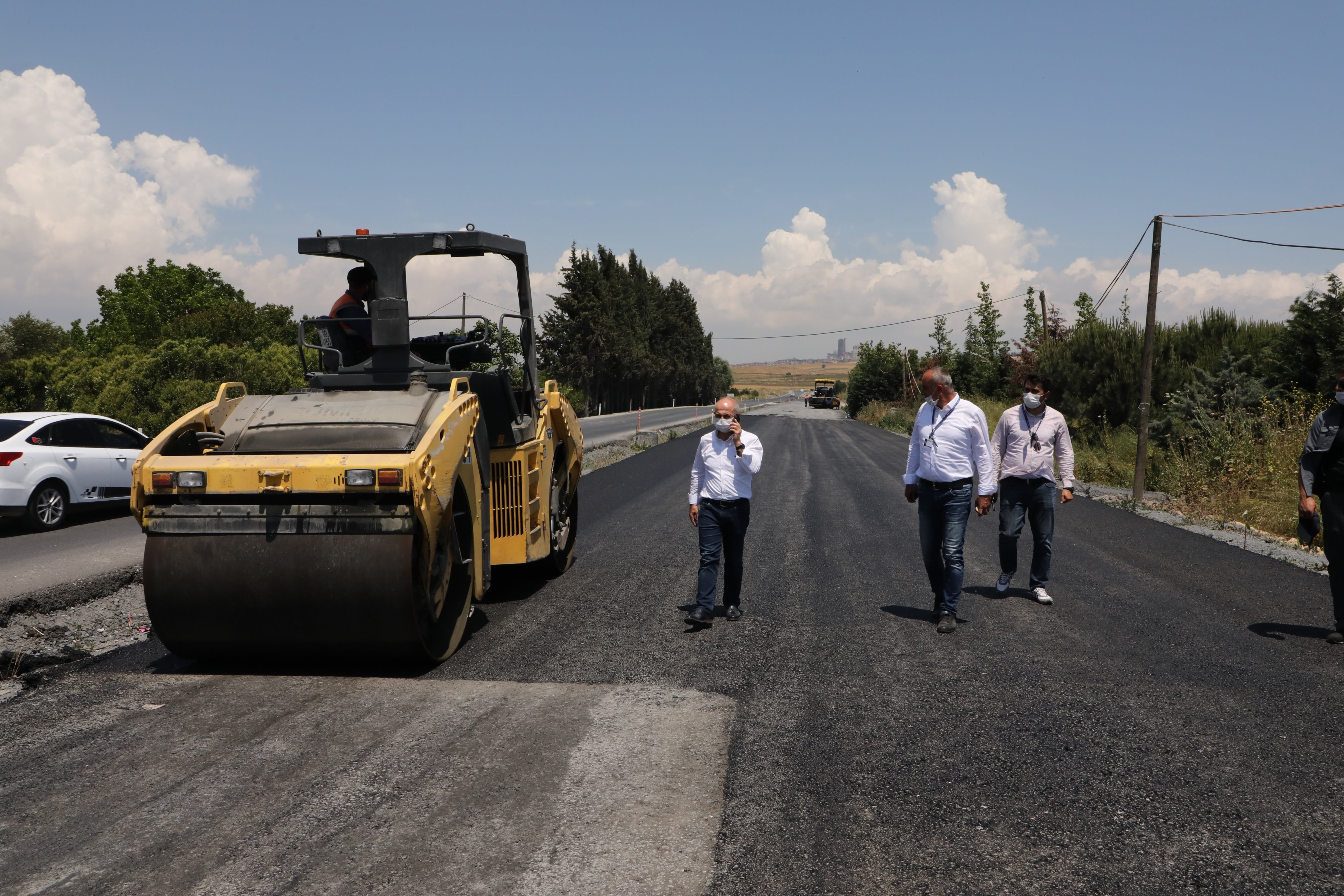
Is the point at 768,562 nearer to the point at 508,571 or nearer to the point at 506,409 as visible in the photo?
the point at 508,571

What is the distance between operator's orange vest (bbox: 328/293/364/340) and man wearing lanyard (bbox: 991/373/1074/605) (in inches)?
198

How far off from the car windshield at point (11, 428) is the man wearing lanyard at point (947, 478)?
10.9 metres

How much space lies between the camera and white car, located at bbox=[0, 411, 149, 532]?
37.2ft

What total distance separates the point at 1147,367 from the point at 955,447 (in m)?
11.0

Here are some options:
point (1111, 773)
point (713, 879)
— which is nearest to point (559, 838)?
point (713, 879)

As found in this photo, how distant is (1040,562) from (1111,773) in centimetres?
365

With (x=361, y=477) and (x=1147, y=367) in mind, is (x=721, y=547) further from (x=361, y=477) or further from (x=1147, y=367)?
(x=1147, y=367)

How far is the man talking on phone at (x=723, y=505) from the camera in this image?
265 inches

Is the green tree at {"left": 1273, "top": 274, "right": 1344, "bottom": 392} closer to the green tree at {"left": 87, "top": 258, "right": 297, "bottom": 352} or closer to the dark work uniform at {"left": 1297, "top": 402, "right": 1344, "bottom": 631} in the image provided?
the dark work uniform at {"left": 1297, "top": 402, "right": 1344, "bottom": 631}

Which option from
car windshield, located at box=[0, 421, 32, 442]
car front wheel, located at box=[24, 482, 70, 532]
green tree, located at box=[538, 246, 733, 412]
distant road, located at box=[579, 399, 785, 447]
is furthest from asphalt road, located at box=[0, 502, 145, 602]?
green tree, located at box=[538, 246, 733, 412]

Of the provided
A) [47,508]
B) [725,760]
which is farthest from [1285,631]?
[47,508]

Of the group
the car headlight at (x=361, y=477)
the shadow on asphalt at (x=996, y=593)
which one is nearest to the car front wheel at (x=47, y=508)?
the car headlight at (x=361, y=477)

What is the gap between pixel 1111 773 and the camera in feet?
13.3

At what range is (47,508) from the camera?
11734 mm
